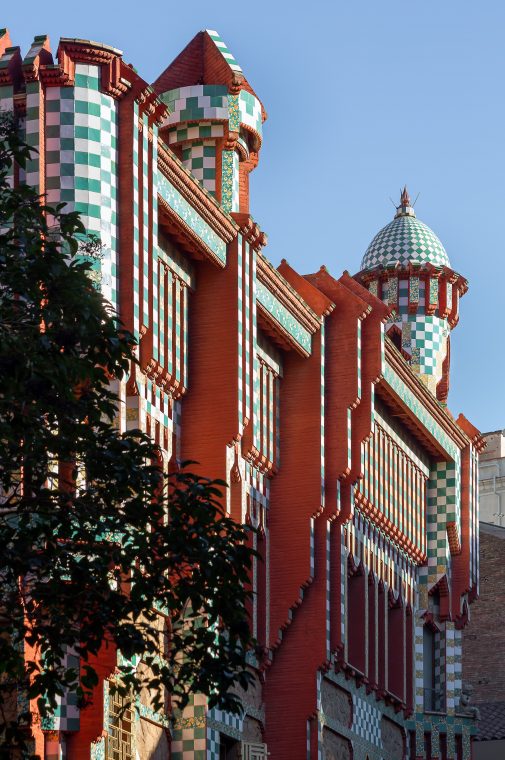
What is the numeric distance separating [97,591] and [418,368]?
22.8 meters

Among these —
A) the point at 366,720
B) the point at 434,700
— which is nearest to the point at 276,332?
the point at 366,720

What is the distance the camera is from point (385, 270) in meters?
38.8

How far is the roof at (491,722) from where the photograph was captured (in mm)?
42125

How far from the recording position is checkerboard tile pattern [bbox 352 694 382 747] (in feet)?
102

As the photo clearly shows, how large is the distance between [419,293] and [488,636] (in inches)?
412

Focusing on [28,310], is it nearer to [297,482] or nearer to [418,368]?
[297,482]

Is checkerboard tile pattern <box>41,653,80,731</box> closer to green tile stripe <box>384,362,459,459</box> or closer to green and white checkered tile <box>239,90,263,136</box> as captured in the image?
green and white checkered tile <box>239,90,263,136</box>

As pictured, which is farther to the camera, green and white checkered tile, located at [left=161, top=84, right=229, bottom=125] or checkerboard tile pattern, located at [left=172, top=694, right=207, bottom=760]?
green and white checkered tile, located at [left=161, top=84, right=229, bottom=125]

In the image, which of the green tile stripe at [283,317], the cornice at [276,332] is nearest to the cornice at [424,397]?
the green tile stripe at [283,317]

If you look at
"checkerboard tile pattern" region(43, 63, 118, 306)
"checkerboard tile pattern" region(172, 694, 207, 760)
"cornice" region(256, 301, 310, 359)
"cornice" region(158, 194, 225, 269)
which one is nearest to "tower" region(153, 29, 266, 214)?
"cornice" region(256, 301, 310, 359)

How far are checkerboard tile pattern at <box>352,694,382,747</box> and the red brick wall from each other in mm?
13077

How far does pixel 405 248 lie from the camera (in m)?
39.1

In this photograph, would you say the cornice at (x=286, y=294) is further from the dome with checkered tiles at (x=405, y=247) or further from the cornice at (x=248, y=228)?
the dome with checkered tiles at (x=405, y=247)

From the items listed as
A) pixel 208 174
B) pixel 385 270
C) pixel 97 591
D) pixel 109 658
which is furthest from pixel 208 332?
pixel 385 270
